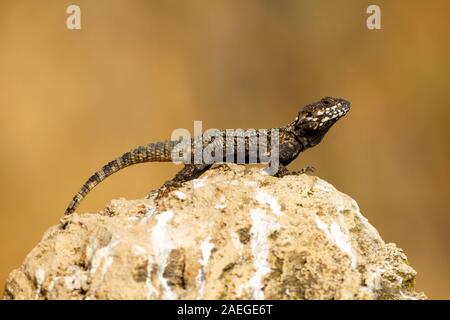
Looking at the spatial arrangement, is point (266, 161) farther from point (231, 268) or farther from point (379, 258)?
point (231, 268)

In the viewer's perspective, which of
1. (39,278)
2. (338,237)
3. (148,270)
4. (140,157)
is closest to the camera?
(148,270)

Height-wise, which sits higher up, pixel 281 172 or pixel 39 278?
pixel 281 172

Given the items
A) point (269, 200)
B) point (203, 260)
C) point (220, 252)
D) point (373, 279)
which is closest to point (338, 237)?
point (373, 279)

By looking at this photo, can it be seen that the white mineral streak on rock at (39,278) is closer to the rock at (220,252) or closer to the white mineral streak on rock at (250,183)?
the rock at (220,252)

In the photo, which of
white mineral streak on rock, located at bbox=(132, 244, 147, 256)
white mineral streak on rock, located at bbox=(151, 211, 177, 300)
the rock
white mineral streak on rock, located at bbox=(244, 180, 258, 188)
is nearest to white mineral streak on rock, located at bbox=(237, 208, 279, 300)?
the rock

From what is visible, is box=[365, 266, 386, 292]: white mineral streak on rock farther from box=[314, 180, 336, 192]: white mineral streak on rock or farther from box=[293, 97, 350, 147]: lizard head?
box=[293, 97, 350, 147]: lizard head

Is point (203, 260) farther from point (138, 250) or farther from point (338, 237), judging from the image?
point (338, 237)
